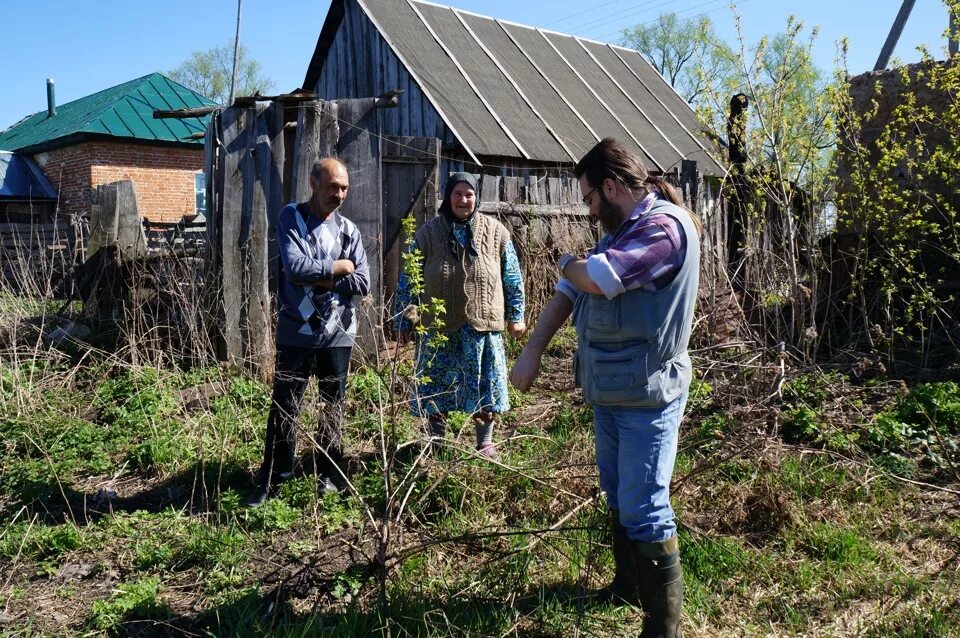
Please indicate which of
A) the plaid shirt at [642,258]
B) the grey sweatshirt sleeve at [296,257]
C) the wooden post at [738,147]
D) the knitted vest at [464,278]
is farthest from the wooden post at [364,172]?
the plaid shirt at [642,258]

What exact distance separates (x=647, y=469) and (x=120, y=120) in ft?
71.2

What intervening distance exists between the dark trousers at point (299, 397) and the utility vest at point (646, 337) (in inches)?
71.9

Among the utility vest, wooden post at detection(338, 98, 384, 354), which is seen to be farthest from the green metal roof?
the utility vest

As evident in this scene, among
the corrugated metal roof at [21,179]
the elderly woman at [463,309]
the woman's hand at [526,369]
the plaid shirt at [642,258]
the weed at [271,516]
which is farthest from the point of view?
the corrugated metal roof at [21,179]

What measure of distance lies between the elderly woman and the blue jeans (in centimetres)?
179

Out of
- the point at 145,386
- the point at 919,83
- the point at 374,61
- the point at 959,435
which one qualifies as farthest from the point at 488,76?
the point at 959,435

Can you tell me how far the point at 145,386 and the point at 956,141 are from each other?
5.95 metres

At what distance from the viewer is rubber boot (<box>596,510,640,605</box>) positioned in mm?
2990

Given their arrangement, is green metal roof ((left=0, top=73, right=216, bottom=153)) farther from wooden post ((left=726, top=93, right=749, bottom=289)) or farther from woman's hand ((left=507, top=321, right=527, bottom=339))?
woman's hand ((left=507, top=321, right=527, bottom=339))

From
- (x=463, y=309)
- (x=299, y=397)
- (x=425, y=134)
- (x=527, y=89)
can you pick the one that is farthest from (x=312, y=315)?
(x=527, y=89)

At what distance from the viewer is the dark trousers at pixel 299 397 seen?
4141 millimetres

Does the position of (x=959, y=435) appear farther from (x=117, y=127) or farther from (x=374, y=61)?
(x=117, y=127)

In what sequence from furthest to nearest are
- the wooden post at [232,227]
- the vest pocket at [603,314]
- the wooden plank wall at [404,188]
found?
the wooden plank wall at [404,188], the wooden post at [232,227], the vest pocket at [603,314]

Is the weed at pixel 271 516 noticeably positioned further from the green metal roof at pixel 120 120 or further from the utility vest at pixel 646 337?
the green metal roof at pixel 120 120
